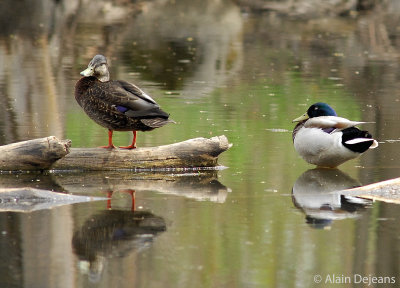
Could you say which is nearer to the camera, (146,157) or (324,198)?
(324,198)

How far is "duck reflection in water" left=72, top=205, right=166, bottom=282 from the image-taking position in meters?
6.24

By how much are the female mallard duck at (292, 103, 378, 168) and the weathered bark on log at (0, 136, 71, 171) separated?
8.28ft

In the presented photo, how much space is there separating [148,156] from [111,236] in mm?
2577

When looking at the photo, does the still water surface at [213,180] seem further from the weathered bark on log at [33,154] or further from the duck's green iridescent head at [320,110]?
the duck's green iridescent head at [320,110]

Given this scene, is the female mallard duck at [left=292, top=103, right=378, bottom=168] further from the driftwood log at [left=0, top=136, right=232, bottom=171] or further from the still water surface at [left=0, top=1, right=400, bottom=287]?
the driftwood log at [left=0, top=136, right=232, bottom=171]

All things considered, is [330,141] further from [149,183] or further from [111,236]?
[111,236]

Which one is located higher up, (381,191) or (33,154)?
(33,154)

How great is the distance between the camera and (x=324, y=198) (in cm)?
815

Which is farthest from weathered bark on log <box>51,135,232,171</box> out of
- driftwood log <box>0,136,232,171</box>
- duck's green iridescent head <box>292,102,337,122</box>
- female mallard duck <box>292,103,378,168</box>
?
duck's green iridescent head <box>292,102,337,122</box>

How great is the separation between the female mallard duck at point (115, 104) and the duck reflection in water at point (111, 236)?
1936mm

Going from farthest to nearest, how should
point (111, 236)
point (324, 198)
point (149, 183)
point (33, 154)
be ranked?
point (33, 154), point (149, 183), point (324, 198), point (111, 236)

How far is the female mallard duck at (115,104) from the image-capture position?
9.33m

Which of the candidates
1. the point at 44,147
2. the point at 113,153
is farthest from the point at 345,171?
the point at 44,147

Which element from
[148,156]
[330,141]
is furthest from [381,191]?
[148,156]
